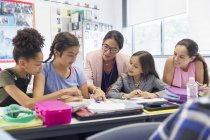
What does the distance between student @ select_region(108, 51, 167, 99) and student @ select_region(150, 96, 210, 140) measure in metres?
1.50

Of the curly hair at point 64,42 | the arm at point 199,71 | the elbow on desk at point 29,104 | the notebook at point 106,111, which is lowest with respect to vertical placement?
the notebook at point 106,111

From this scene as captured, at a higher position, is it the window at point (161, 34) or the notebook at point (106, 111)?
the window at point (161, 34)

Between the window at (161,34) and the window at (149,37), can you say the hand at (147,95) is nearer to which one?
the window at (161,34)

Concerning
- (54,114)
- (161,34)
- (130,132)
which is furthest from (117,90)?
(161,34)

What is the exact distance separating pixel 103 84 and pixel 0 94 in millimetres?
948

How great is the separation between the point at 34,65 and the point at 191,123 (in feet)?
4.19

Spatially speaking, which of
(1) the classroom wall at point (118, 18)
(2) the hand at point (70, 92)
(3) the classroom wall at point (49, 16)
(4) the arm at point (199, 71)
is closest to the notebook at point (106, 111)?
(2) the hand at point (70, 92)

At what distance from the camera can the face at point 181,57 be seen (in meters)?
2.17

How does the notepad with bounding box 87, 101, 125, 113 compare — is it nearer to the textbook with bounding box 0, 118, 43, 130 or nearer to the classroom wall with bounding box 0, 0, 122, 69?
the textbook with bounding box 0, 118, 43, 130

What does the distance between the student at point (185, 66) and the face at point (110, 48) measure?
51 centimetres

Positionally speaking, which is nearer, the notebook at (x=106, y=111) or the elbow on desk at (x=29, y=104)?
the notebook at (x=106, y=111)

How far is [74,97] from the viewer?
1.64 metres

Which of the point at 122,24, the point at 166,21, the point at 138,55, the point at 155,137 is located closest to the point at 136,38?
the point at 122,24

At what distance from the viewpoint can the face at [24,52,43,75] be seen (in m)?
1.62
